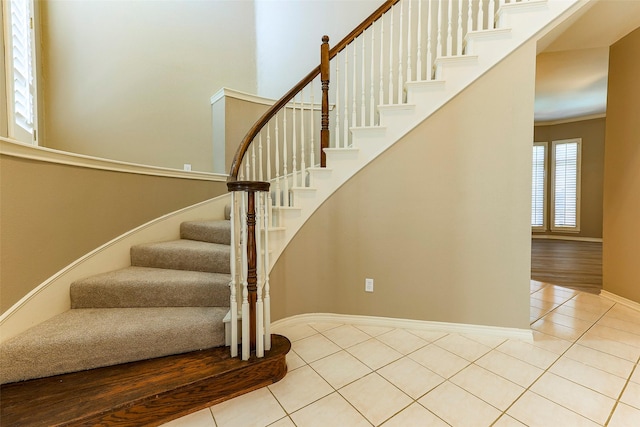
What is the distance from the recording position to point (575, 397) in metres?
1.53

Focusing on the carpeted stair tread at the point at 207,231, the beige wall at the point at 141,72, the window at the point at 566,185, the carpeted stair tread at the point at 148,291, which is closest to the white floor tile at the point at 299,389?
the carpeted stair tread at the point at 148,291

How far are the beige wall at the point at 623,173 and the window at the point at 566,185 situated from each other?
4.55m

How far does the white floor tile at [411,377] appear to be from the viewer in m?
1.61

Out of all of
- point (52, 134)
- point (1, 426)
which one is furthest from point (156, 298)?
point (52, 134)

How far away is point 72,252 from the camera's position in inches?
73.7

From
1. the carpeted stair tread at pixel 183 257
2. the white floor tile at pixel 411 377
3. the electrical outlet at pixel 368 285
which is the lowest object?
A: the white floor tile at pixel 411 377

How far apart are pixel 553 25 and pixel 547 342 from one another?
7.91ft

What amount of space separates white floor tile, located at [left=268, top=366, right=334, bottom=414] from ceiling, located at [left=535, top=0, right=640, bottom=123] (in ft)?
10.0

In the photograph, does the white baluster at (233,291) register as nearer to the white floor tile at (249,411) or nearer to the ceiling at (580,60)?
the white floor tile at (249,411)

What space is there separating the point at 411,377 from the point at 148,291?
6.00 ft

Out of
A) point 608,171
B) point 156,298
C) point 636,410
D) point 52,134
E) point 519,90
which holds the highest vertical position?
point 519,90

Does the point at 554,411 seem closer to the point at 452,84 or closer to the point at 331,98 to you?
the point at 452,84

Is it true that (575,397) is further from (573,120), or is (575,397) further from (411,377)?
(573,120)

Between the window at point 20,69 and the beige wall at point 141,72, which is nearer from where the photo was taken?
the window at point 20,69
